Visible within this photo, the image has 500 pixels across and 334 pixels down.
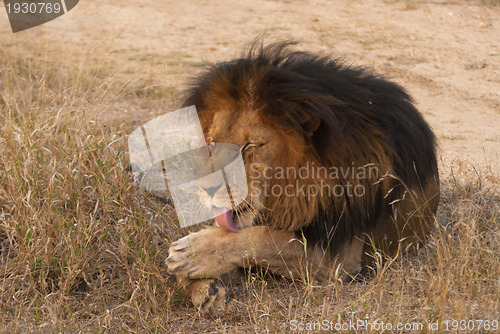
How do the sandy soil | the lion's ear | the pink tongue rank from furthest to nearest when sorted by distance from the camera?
the sandy soil < the pink tongue < the lion's ear

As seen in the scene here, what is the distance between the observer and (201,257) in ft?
9.64

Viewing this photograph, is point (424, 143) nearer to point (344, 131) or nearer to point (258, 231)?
point (344, 131)

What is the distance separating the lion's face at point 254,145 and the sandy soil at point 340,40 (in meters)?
2.39

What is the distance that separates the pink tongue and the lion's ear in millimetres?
550

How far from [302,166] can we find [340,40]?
4.39m

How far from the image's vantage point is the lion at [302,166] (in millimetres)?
2773

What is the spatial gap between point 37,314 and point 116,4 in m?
5.60

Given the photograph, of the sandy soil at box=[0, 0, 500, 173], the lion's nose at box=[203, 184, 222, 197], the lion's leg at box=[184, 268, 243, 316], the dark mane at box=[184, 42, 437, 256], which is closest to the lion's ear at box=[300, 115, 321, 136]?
the dark mane at box=[184, 42, 437, 256]

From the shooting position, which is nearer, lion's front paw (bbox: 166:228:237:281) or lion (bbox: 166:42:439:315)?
lion (bbox: 166:42:439:315)

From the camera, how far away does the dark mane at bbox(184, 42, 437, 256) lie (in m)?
2.75

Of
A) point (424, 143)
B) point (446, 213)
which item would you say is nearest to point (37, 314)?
point (424, 143)

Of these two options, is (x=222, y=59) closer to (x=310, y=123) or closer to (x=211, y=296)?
(x=310, y=123)

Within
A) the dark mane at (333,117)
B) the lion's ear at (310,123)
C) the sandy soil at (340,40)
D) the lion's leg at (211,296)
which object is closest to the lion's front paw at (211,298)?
the lion's leg at (211,296)

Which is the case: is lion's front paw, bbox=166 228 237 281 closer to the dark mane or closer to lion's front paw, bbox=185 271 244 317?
lion's front paw, bbox=185 271 244 317
